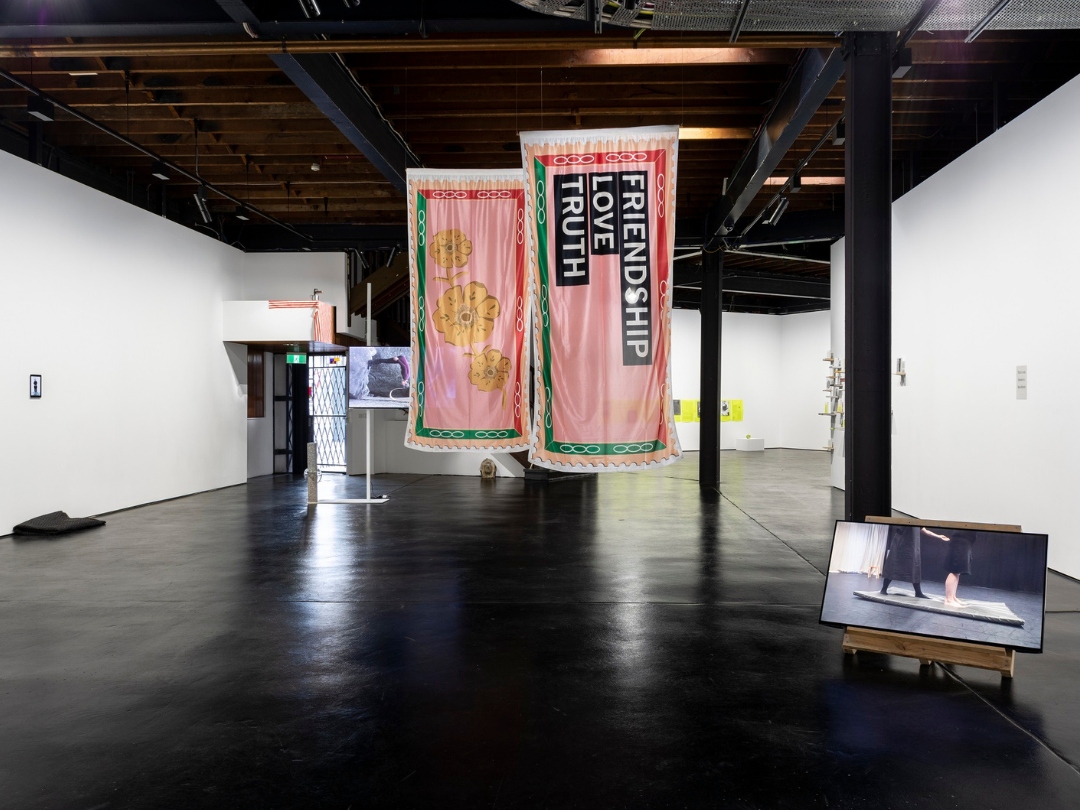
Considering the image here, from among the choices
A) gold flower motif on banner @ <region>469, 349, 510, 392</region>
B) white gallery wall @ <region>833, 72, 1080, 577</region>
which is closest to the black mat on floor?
gold flower motif on banner @ <region>469, 349, 510, 392</region>

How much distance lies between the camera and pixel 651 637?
4.61m

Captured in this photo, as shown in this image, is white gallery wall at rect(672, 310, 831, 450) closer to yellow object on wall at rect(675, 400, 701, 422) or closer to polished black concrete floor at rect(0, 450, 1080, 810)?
yellow object on wall at rect(675, 400, 701, 422)

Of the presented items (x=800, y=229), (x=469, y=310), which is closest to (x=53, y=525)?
(x=469, y=310)

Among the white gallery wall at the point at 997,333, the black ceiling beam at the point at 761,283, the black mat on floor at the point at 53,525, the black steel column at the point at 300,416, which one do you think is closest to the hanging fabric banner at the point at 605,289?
the white gallery wall at the point at 997,333

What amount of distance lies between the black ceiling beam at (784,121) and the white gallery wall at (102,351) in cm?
764

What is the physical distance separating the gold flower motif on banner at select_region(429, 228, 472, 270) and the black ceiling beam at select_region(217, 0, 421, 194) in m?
1.65

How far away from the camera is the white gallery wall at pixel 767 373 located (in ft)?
71.4

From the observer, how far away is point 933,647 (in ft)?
13.2

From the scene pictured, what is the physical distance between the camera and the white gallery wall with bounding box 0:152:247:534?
790 centimetres

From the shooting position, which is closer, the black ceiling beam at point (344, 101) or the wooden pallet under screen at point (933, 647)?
the wooden pallet under screen at point (933, 647)

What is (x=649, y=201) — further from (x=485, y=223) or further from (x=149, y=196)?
(x=149, y=196)

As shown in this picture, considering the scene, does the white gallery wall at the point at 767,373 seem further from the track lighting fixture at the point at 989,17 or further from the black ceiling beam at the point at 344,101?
the track lighting fixture at the point at 989,17

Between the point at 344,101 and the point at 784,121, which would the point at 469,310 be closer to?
the point at 344,101

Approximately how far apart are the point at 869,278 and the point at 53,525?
8193 millimetres
